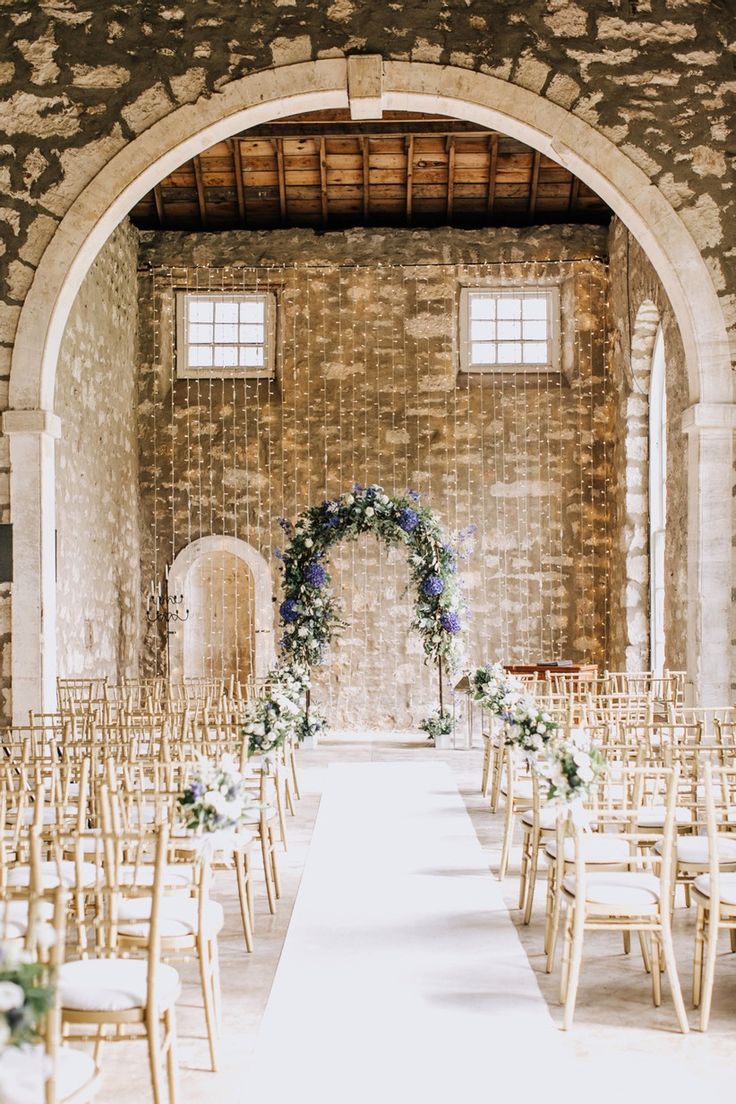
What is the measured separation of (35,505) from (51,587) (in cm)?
59

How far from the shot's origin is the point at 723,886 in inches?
164

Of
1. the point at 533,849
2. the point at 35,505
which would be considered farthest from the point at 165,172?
the point at 533,849

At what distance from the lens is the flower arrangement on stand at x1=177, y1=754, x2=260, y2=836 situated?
12.4 feet

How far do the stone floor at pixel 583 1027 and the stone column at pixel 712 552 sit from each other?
273cm

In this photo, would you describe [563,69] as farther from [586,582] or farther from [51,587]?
[586,582]

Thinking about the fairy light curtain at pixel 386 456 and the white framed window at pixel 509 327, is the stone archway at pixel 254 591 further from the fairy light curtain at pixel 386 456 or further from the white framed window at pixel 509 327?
the white framed window at pixel 509 327

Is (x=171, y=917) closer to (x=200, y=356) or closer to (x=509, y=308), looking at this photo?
(x=200, y=356)

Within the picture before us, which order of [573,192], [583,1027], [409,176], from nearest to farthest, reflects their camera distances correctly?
[583,1027] → [409,176] → [573,192]

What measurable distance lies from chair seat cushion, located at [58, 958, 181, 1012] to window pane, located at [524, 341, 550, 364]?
452 inches

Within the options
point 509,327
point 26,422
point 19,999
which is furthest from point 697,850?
point 509,327

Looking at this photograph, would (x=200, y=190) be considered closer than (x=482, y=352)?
Yes

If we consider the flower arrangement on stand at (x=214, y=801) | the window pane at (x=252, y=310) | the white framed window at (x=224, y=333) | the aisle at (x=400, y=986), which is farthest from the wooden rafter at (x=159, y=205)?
the flower arrangement on stand at (x=214, y=801)

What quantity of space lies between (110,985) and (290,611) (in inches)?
335

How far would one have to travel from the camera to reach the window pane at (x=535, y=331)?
45.9 feet
